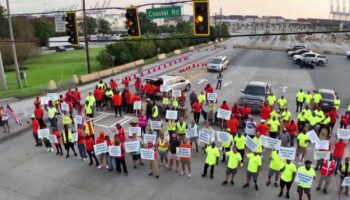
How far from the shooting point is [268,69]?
132 feet

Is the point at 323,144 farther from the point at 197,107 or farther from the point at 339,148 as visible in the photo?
the point at 197,107

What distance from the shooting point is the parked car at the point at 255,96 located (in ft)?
68.3

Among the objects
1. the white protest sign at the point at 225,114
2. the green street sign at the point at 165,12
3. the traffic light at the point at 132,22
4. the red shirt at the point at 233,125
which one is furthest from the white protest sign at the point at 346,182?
the traffic light at the point at 132,22

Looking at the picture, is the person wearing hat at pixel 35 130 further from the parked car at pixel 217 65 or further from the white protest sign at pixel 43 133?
the parked car at pixel 217 65

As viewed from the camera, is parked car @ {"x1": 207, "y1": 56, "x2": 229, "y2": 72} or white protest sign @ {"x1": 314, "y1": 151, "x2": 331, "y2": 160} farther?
parked car @ {"x1": 207, "y1": 56, "x2": 229, "y2": 72}

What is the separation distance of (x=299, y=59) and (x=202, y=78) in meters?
16.6

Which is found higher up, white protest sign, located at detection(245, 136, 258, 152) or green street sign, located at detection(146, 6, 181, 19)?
green street sign, located at detection(146, 6, 181, 19)

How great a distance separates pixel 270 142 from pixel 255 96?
825 cm

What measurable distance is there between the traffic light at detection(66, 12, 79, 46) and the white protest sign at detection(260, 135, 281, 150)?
10.2 m

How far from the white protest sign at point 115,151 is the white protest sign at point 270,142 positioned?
17.5 ft

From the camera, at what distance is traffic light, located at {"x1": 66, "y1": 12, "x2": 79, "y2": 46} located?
17.4m

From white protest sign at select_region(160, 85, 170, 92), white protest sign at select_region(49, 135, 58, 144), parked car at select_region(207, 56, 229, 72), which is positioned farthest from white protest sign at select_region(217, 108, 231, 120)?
parked car at select_region(207, 56, 229, 72)

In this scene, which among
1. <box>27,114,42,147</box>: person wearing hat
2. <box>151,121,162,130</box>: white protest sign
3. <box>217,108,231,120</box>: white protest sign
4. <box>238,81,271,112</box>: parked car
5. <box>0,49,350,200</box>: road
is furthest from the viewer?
<box>238,81,271,112</box>: parked car

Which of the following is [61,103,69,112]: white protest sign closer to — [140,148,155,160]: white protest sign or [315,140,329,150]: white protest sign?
[140,148,155,160]: white protest sign
